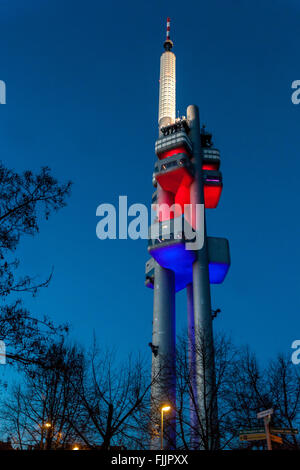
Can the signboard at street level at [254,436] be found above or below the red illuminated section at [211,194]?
below

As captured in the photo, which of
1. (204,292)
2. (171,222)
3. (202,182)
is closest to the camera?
(204,292)

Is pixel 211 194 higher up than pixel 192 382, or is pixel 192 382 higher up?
pixel 211 194

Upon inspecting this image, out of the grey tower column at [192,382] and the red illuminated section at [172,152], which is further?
the red illuminated section at [172,152]

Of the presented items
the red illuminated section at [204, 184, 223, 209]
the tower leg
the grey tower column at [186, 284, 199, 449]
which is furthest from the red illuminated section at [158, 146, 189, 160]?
the grey tower column at [186, 284, 199, 449]

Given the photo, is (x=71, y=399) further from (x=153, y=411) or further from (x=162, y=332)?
(x=162, y=332)

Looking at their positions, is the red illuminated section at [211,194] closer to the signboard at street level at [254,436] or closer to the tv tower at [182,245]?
the tv tower at [182,245]

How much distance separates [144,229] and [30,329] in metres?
52.5

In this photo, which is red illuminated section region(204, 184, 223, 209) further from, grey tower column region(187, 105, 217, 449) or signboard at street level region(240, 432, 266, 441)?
signboard at street level region(240, 432, 266, 441)

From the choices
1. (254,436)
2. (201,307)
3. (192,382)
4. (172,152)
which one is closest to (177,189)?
(172,152)

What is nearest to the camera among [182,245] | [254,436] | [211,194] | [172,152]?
[254,436]

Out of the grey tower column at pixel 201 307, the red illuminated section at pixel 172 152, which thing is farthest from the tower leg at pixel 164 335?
the red illuminated section at pixel 172 152

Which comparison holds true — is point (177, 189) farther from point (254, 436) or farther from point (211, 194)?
point (254, 436)

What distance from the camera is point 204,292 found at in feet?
162
